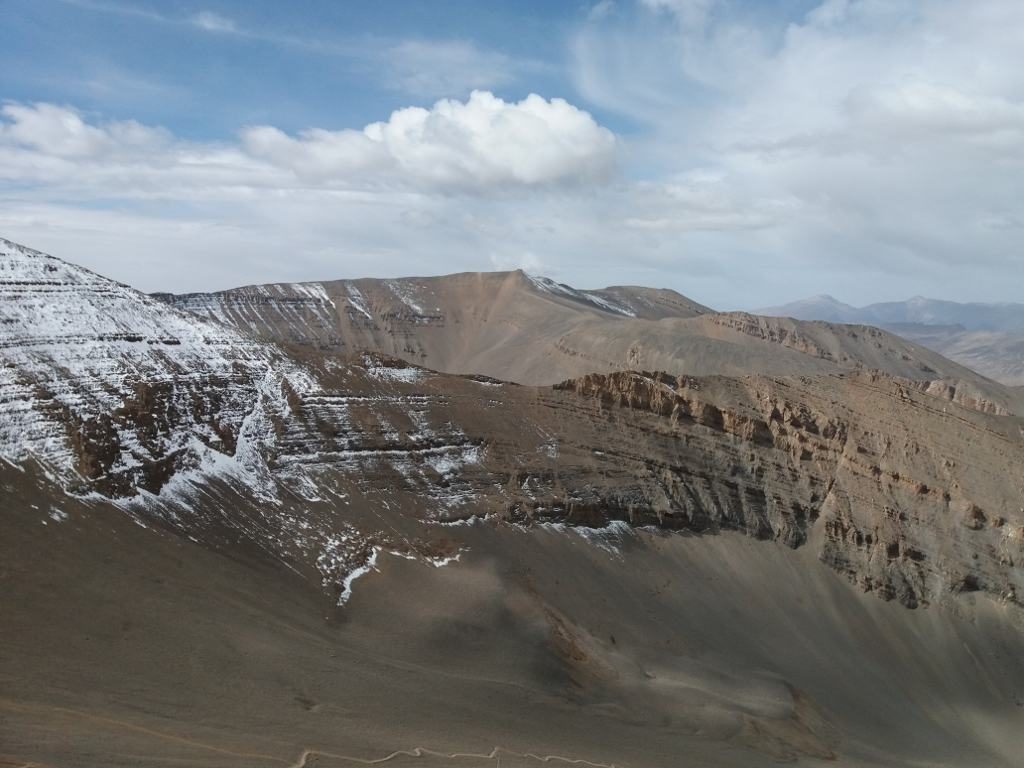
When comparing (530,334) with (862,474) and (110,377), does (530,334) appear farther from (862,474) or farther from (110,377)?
(110,377)

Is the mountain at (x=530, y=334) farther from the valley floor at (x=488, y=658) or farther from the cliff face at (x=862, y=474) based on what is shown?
the valley floor at (x=488, y=658)

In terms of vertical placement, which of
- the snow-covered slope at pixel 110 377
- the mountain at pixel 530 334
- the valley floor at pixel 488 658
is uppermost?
the mountain at pixel 530 334

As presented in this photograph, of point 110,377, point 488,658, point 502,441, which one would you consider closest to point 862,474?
point 502,441

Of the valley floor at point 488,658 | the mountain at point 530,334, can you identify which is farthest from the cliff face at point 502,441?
the mountain at point 530,334

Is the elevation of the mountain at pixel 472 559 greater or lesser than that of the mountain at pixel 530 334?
lesser

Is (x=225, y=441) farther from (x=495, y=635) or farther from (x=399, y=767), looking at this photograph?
(x=399, y=767)

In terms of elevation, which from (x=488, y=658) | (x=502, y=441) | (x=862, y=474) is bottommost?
(x=488, y=658)
